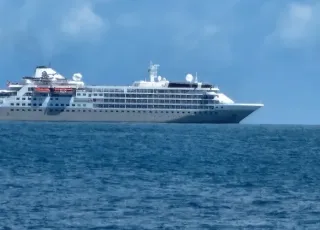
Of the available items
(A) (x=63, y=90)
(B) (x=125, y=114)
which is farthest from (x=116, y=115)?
(A) (x=63, y=90)

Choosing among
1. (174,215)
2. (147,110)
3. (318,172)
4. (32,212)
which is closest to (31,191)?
(32,212)

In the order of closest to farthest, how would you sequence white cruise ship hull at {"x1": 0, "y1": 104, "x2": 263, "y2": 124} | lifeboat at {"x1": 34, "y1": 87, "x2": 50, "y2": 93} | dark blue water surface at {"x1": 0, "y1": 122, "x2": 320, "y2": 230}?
dark blue water surface at {"x1": 0, "y1": 122, "x2": 320, "y2": 230}
white cruise ship hull at {"x1": 0, "y1": 104, "x2": 263, "y2": 124}
lifeboat at {"x1": 34, "y1": 87, "x2": 50, "y2": 93}

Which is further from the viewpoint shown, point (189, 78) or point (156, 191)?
point (189, 78)

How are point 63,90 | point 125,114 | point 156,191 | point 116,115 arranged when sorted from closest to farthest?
point 156,191 → point 116,115 → point 125,114 → point 63,90

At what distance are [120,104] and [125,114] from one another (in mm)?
1352

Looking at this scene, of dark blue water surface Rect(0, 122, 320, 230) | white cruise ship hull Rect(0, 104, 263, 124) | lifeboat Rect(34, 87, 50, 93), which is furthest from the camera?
lifeboat Rect(34, 87, 50, 93)

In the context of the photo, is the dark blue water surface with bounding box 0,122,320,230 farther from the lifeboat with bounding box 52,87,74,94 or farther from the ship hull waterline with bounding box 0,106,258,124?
the lifeboat with bounding box 52,87,74,94

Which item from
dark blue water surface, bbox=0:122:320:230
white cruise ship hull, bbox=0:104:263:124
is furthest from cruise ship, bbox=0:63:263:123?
dark blue water surface, bbox=0:122:320:230

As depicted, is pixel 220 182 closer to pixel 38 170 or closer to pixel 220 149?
pixel 38 170

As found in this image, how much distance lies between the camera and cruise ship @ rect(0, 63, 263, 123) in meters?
117

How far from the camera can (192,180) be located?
121ft

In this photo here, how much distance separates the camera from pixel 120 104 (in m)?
118

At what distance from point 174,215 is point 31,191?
6.46 metres

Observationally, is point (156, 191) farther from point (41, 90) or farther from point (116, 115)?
point (41, 90)
